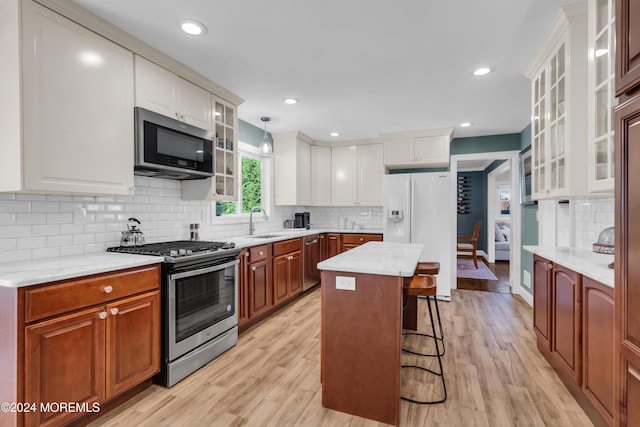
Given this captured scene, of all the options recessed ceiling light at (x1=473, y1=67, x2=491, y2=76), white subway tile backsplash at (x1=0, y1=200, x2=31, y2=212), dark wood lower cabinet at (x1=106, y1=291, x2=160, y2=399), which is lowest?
dark wood lower cabinet at (x1=106, y1=291, x2=160, y2=399)

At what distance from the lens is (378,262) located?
2018 mm

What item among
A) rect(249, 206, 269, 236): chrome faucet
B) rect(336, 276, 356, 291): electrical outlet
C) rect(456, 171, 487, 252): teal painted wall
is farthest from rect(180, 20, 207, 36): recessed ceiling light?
rect(456, 171, 487, 252): teal painted wall

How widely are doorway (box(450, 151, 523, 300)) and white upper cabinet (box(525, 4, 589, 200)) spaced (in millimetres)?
2351

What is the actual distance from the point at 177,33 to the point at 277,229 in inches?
126

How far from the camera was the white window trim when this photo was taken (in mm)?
Answer: 3835

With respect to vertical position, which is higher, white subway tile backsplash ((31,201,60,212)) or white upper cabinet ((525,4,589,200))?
white upper cabinet ((525,4,589,200))

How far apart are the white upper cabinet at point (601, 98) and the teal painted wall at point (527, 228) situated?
2.48 m

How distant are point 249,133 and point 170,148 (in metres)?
1.88

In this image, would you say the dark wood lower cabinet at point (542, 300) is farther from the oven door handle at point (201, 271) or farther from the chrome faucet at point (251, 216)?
the chrome faucet at point (251, 216)

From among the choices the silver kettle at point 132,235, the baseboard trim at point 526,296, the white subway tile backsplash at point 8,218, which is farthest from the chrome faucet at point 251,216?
the baseboard trim at point 526,296

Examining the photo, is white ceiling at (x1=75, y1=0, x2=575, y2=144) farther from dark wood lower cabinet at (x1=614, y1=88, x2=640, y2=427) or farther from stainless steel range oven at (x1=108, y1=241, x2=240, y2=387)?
stainless steel range oven at (x1=108, y1=241, x2=240, y2=387)

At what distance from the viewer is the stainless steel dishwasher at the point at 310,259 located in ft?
14.5

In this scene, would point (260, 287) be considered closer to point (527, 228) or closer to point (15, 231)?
point (15, 231)

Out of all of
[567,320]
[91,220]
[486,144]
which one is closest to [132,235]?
[91,220]
